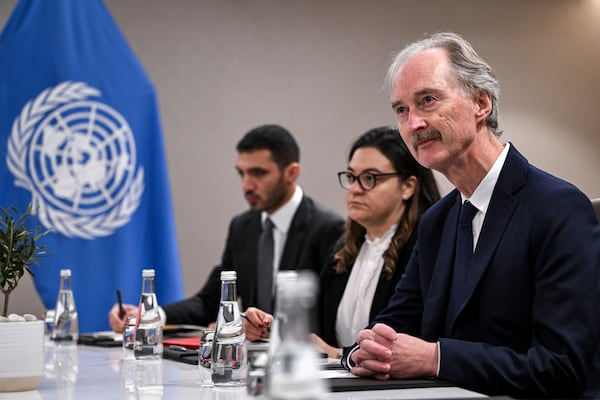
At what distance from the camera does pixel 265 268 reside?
409cm

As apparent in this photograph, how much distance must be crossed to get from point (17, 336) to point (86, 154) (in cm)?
266

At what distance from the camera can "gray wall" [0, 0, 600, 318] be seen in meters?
5.35

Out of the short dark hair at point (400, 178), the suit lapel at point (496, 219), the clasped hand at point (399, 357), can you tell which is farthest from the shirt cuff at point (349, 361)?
the short dark hair at point (400, 178)

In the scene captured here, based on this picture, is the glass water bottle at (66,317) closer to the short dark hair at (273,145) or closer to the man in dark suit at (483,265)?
the man in dark suit at (483,265)

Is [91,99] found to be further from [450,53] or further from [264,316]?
[450,53]

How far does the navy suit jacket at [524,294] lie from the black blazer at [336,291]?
787mm

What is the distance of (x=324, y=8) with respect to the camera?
18.7 ft

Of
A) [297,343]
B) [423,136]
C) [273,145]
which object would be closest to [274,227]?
[273,145]

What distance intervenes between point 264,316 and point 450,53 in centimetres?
89

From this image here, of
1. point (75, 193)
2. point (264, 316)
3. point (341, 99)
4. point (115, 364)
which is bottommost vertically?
point (115, 364)

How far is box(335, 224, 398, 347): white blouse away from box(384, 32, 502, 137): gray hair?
102cm

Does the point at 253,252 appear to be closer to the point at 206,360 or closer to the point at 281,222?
the point at 281,222

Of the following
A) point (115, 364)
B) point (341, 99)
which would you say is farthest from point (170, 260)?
point (115, 364)

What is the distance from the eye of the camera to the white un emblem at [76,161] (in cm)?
425
